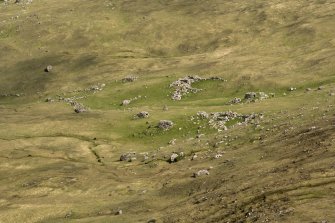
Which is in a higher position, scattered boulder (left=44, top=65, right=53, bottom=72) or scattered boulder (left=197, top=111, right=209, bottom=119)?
scattered boulder (left=197, top=111, right=209, bottom=119)

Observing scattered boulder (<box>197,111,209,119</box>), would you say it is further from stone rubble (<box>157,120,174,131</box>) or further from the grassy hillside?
stone rubble (<box>157,120,174,131</box>)

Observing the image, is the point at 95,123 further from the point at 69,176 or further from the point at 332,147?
the point at 332,147

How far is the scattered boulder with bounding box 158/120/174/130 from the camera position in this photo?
8750 centimetres

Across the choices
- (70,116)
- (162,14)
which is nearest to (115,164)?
(70,116)

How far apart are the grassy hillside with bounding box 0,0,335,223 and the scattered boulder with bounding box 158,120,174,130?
3.21ft

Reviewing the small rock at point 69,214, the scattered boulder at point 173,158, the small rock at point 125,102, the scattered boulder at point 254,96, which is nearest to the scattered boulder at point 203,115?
the scattered boulder at point 254,96

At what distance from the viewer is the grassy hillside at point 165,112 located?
163 feet

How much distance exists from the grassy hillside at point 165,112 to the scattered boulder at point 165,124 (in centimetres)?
98

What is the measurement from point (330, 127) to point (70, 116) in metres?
58.0

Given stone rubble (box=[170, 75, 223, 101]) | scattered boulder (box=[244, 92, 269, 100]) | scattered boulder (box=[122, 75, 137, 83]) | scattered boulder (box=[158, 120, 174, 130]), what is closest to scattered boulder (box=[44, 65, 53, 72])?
scattered boulder (box=[122, 75, 137, 83])

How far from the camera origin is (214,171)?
59719mm

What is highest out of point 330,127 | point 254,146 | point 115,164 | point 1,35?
point 330,127

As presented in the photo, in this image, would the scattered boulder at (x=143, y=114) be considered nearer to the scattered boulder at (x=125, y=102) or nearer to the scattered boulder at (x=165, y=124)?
the scattered boulder at (x=165, y=124)

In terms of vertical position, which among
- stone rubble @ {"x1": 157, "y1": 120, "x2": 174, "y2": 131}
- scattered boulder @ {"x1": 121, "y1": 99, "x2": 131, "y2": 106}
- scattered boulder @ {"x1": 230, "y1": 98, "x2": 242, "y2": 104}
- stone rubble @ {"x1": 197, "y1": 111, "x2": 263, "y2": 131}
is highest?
stone rubble @ {"x1": 197, "y1": 111, "x2": 263, "y2": 131}
